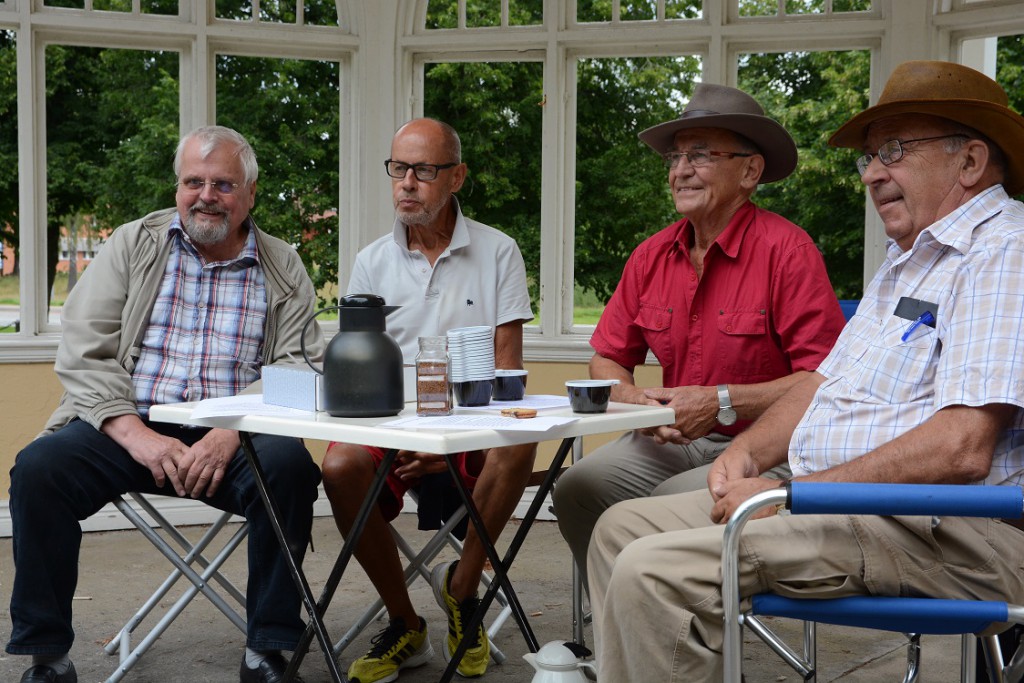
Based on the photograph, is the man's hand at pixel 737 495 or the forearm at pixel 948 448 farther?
the man's hand at pixel 737 495

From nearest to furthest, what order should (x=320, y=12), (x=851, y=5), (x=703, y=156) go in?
(x=703, y=156)
(x=851, y=5)
(x=320, y=12)

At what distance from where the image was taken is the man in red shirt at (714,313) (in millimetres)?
3115

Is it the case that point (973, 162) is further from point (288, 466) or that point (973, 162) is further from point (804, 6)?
point (804, 6)

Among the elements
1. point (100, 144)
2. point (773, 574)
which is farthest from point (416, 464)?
point (100, 144)

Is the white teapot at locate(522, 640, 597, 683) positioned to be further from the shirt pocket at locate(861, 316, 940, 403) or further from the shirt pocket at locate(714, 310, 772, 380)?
the shirt pocket at locate(714, 310, 772, 380)

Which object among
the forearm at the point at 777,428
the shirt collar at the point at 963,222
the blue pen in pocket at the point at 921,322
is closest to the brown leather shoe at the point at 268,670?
the forearm at the point at 777,428

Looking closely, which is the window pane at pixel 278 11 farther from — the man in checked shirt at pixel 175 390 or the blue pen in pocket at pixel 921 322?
the blue pen in pocket at pixel 921 322

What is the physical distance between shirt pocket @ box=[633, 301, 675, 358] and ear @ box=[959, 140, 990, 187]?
41.3 inches

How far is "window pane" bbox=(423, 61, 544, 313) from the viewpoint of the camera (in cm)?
581

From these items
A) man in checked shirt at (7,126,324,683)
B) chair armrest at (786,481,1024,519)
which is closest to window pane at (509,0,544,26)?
man in checked shirt at (7,126,324,683)

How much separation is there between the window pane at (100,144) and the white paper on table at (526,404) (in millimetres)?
3350

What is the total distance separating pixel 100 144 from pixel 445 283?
269 cm

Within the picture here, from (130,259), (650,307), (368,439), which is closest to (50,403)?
(130,259)

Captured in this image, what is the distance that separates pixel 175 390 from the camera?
348cm
